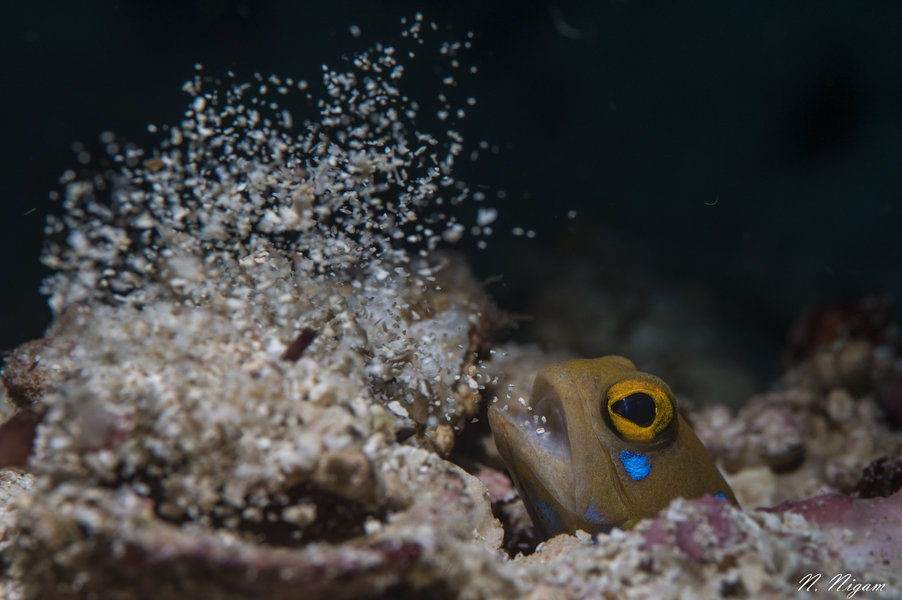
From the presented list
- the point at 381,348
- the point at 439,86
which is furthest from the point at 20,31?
the point at 381,348

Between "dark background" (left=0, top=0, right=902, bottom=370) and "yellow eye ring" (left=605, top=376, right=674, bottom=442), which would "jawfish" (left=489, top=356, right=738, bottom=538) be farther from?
"dark background" (left=0, top=0, right=902, bottom=370)

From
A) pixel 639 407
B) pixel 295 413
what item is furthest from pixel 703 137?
pixel 295 413

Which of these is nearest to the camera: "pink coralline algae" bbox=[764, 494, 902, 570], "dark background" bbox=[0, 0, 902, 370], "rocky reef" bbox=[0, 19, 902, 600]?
"rocky reef" bbox=[0, 19, 902, 600]

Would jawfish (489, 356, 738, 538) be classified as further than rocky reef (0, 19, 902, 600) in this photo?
Yes

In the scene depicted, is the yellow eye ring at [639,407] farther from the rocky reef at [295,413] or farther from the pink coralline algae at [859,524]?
the pink coralline algae at [859,524]

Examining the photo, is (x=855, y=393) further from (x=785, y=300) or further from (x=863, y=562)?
(x=863, y=562)

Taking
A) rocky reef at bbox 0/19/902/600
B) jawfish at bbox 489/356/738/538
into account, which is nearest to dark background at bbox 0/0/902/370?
rocky reef at bbox 0/19/902/600

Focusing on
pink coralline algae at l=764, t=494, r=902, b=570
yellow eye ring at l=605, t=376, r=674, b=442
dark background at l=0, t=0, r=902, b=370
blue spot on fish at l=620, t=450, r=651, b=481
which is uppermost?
dark background at l=0, t=0, r=902, b=370
